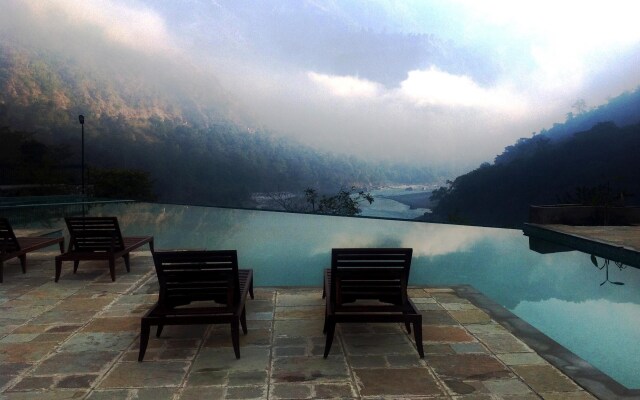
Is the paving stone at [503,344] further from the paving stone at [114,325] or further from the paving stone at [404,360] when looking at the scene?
the paving stone at [114,325]

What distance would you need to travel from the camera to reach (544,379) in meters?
2.60

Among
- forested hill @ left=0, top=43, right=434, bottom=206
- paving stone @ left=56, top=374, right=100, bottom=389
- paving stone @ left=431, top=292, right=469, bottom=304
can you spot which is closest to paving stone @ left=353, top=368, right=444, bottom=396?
paving stone @ left=56, top=374, right=100, bottom=389

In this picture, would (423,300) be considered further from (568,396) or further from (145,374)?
(145,374)

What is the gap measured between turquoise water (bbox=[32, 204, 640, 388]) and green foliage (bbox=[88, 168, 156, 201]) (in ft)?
31.8

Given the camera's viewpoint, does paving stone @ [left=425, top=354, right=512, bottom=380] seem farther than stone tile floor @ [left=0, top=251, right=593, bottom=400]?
Yes

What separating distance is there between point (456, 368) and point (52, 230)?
351 inches

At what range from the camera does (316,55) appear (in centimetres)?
4247

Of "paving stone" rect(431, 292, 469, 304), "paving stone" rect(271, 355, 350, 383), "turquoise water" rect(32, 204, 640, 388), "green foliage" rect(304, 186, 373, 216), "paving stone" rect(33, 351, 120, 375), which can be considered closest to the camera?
"paving stone" rect(271, 355, 350, 383)

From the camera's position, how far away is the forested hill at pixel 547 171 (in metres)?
29.5

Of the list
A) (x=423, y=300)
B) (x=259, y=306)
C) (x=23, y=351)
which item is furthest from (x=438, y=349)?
(x=23, y=351)

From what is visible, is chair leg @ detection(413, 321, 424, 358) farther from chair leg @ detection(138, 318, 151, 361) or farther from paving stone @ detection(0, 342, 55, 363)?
paving stone @ detection(0, 342, 55, 363)

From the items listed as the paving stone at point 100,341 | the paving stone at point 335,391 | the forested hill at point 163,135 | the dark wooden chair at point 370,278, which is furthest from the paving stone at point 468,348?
the forested hill at point 163,135

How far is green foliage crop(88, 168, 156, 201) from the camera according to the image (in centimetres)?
2202

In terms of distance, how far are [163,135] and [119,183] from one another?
1520cm
